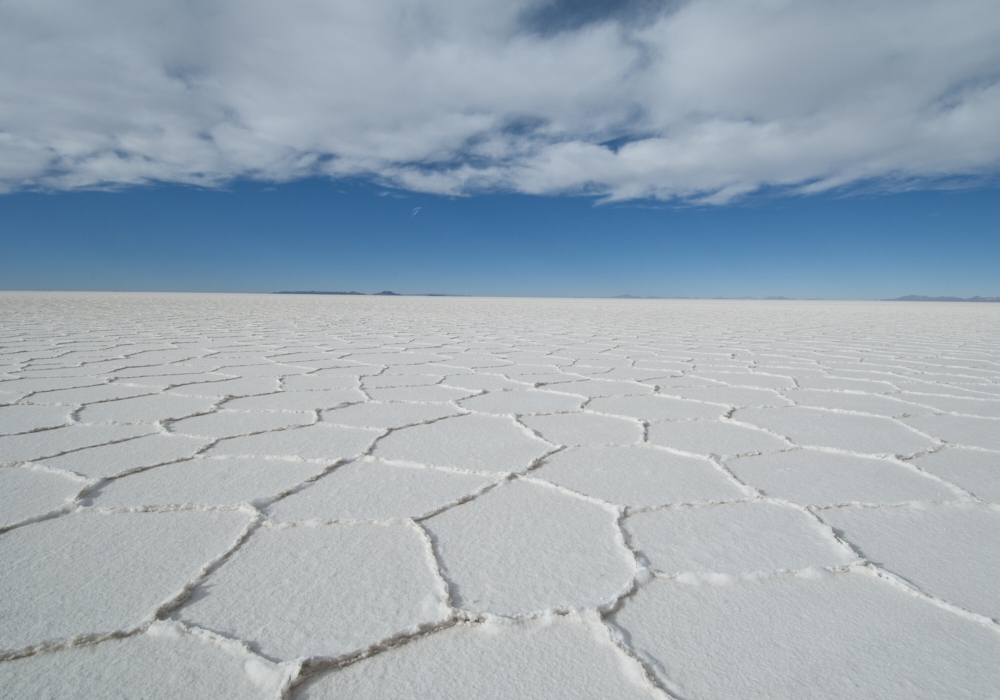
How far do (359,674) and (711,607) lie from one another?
450 mm

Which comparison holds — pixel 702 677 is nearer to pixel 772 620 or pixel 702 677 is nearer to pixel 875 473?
pixel 772 620

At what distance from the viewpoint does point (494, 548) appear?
840 mm

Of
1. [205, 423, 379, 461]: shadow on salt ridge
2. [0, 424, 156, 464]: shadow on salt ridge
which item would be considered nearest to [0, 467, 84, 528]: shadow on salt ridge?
[0, 424, 156, 464]: shadow on salt ridge

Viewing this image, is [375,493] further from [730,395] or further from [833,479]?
[730,395]

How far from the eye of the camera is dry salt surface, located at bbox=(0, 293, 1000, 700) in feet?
1.91

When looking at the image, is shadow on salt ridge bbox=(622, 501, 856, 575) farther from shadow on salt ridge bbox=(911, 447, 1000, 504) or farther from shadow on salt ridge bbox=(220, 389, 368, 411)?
shadow on salt ridge bbox=(220, 389, 368, 411)

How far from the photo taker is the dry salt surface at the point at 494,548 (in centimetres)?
58

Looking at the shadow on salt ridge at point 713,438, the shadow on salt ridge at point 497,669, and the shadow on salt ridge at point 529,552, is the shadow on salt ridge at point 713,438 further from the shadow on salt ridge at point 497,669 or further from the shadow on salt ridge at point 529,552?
the shadow on salt ridge at point 497,669

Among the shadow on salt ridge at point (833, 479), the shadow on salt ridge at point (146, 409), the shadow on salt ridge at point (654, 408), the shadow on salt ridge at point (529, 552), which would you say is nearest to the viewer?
the shadow on salt ridge at point (529, 552)

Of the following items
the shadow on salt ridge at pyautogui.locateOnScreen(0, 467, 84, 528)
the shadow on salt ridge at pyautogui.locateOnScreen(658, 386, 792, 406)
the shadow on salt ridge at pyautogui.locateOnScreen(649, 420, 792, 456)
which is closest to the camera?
the shadow on salt ridge at pyautogui.locateOnScreen(0, 467, 84, 528)

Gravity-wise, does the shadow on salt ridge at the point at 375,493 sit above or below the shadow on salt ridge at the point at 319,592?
below

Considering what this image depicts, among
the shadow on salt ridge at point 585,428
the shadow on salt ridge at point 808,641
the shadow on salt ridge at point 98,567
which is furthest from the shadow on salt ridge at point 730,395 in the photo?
the shadow on salt ridge at point 98,567

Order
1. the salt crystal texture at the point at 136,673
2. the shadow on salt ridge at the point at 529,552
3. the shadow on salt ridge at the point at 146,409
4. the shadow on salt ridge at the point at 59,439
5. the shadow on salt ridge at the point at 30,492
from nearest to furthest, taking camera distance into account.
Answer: the salt crystal texture at the point at 136,673 → the shadow on salt ridge at the point at 529,552 → the shadow on salt ridge at the point at 30,492 → the shadow on salt ridge at the point at 59,439 → the shadow on salt ridge at the point at 146,409

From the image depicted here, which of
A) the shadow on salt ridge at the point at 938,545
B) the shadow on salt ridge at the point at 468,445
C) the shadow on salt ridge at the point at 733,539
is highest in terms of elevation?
the shadow on salt ridge at the point at 938,545
